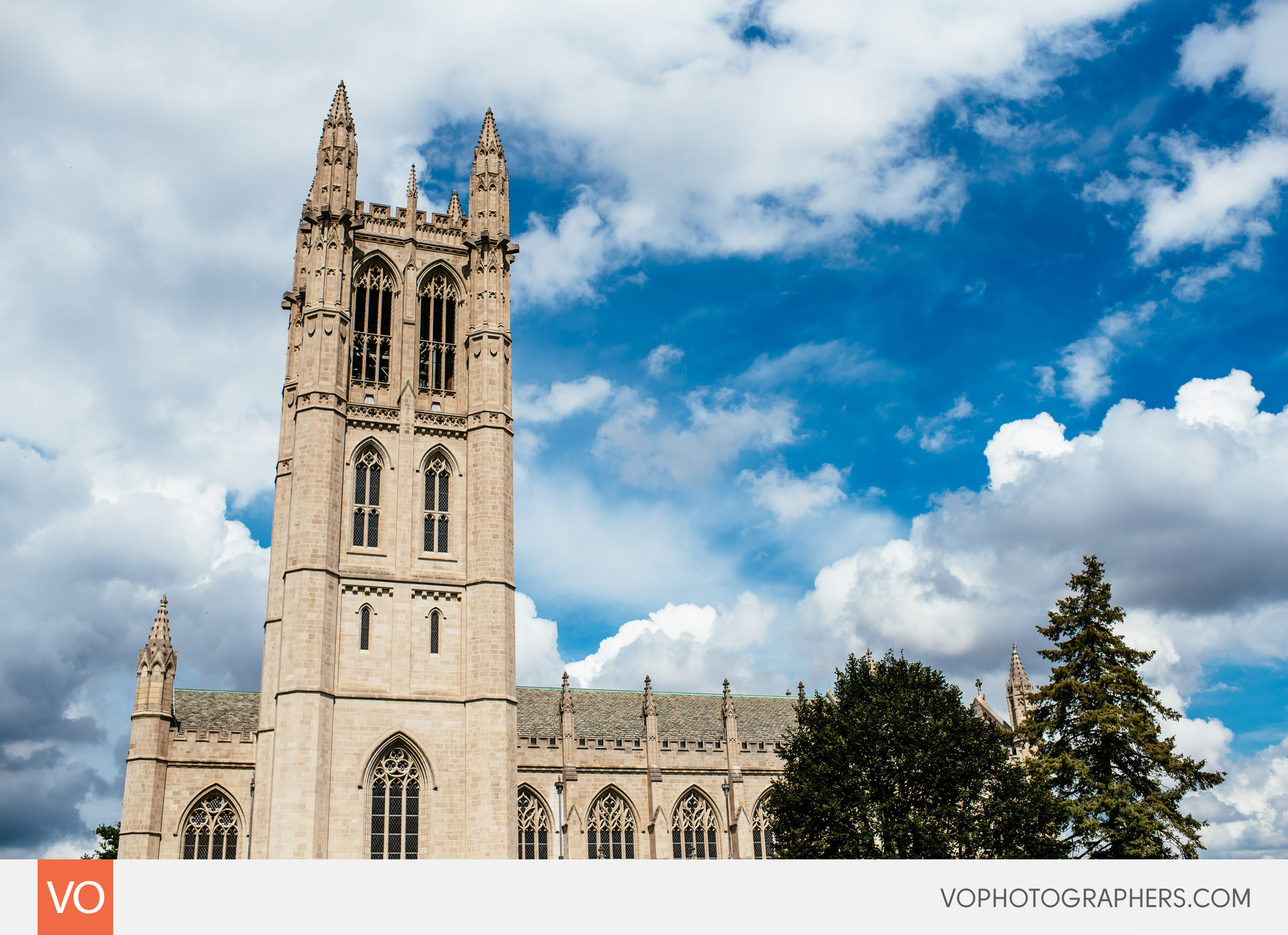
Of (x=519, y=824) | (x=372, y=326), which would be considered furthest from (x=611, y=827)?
(x=372, y=326)

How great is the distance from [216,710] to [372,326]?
18817 mm

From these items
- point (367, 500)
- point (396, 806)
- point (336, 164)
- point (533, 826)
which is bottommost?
point (533, 826)

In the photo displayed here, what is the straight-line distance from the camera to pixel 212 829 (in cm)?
3894

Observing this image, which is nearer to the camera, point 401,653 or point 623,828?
point 401,653

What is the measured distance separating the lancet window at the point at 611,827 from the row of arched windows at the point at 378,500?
1395 cm

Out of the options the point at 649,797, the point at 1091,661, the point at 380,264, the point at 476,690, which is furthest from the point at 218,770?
the point at 1091,661

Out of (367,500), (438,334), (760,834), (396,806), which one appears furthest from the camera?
(760,834)

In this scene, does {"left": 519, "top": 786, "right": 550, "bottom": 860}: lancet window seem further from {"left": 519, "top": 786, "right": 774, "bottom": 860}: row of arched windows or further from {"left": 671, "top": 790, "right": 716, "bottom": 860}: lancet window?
{"left": 671, "top": 790, "right": 716, "bottom": 860}: lancet window

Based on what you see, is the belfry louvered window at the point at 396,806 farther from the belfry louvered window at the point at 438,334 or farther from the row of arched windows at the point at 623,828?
the belfry louvered window at the point at 438,334

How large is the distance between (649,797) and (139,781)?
2120 cm

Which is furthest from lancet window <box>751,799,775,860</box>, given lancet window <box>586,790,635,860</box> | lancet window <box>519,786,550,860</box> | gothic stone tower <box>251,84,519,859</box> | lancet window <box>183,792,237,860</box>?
lancet window <box>183,792,237,860</box>

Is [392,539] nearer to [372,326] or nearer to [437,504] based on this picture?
[437,504]

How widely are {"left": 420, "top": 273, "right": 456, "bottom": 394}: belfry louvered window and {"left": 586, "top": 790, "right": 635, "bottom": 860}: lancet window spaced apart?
19882 millimetres
